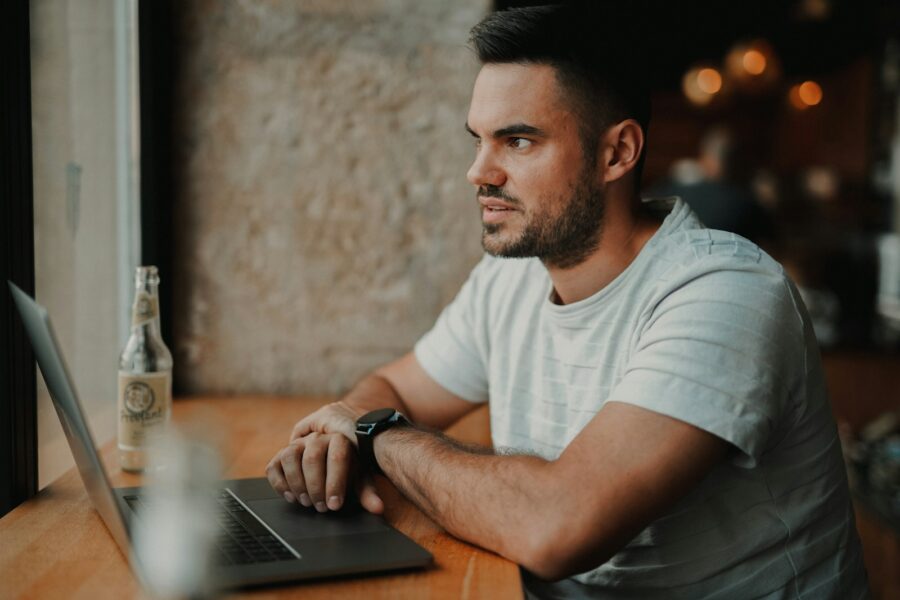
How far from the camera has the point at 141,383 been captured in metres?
1.27

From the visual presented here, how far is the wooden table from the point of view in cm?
87

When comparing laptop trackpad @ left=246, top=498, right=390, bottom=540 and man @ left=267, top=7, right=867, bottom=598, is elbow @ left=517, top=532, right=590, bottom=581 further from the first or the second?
laptop trackpad @ left=246, top=498, right=390, bottom=540

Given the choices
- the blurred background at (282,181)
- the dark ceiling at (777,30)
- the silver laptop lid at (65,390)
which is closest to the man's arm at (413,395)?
the blurred background at (282,181)

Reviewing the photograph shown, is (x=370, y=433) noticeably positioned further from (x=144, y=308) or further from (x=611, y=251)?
(x=611, y=251)

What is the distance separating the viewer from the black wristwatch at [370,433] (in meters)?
1.21

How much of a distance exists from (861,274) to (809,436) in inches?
129

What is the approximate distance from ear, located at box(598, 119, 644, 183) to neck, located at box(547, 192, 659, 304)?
4 cm

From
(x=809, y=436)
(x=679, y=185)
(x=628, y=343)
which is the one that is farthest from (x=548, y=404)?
(x=679, y=185)

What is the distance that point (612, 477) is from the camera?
98 centimetres

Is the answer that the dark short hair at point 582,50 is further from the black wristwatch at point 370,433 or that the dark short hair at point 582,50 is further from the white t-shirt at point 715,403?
the black wristwatch at point 370,433

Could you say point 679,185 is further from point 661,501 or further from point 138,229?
point 661,501

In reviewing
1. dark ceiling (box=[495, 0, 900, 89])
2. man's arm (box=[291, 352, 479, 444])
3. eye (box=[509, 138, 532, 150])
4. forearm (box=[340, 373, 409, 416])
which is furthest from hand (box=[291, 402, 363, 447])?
dark ceiling (box=[495, 0, 900, 89])

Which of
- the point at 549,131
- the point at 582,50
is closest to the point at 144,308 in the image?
the point at 549,131

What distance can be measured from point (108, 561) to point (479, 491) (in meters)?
0.41
